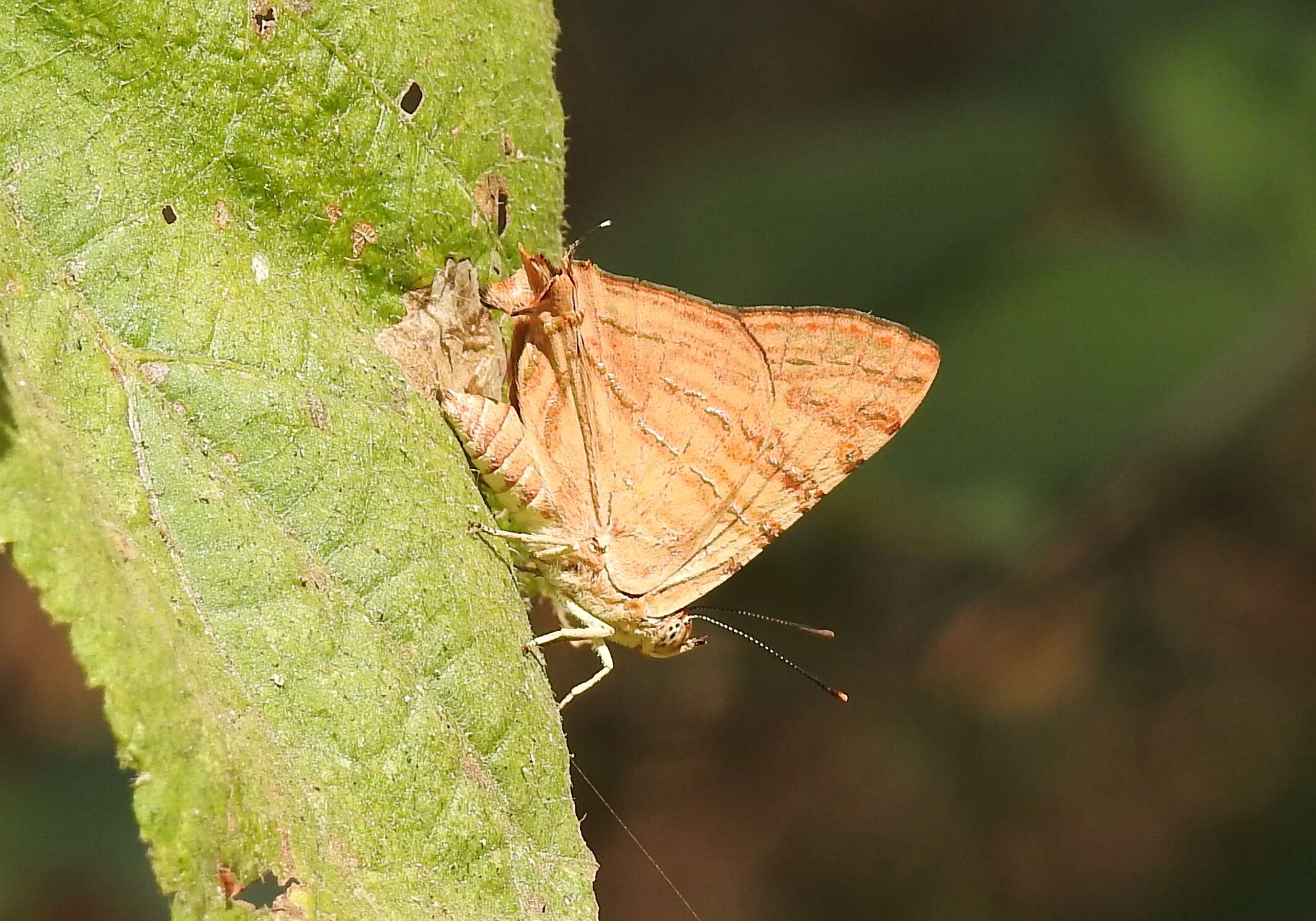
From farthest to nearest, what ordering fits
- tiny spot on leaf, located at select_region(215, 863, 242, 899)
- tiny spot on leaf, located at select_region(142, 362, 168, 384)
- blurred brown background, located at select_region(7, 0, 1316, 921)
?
blurred brown background, located at select_region(7, 0, 1316, 921) < tiny spot on leaf, located at select_region(142, 362, 168, 384) < tiny spot on leaf, located at select_region(215, 863, 242, 899)

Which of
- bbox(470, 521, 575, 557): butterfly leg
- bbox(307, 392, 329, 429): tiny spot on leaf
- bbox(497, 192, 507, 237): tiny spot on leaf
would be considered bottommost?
bbox(470, 521, 575, 557): butterfly leg

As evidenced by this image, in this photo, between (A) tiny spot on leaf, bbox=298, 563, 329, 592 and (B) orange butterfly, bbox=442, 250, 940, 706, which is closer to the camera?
(A) tiny spot on leaf, bbox=298, 563, 329, 592

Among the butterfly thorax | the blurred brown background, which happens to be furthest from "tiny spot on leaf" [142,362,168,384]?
the blurred brown background

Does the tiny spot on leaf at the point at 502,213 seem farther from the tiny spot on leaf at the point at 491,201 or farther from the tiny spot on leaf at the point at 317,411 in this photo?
the tiny spot on leaf at the point at 317,411

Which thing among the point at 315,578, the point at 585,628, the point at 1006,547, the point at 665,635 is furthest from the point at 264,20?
the point at 1006,547

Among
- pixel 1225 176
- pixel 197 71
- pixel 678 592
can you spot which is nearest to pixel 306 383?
pixel 197 71

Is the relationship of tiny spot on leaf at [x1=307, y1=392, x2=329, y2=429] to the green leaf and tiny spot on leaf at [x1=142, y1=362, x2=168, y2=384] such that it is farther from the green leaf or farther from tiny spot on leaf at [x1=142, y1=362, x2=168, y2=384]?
tiny spot on leaf at [x1=142, y1=362, x2=168, y2=384]

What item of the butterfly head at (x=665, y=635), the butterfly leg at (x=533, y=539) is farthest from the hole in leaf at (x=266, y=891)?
the butterfly head at (x=665, y=635)
